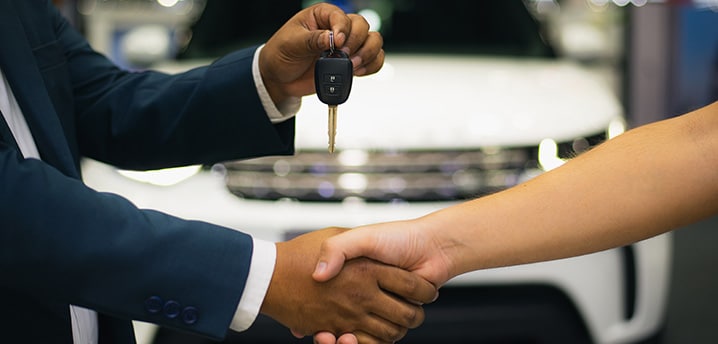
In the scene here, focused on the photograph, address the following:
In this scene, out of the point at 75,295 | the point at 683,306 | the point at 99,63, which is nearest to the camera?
the point at 75,295

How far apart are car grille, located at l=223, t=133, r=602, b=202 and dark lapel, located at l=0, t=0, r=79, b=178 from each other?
1.25 metres

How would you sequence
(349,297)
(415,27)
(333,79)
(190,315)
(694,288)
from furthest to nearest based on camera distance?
1. (694,288)
2. (415,27)
3. (349,297)
4. (333,79)
5. (190,315)

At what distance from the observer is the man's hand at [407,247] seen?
169 centimetres

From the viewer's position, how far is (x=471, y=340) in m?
2.59

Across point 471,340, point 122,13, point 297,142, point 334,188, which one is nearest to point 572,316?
point 471,340

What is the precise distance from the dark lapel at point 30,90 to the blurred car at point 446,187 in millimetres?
1154

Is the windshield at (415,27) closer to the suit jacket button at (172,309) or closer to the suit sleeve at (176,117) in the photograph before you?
the suit sleeve at (176,117)

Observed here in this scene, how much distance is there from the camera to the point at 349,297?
5.49 feet

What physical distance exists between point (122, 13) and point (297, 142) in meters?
5.72

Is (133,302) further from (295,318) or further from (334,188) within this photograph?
(334,188)

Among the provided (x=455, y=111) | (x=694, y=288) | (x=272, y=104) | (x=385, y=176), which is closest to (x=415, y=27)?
(x=455, y=111)

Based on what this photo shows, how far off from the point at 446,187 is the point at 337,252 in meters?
1.15

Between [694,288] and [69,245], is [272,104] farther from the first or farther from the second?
[694,288]

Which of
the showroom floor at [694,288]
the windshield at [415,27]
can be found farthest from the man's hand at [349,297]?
the windshield at [415,27]
